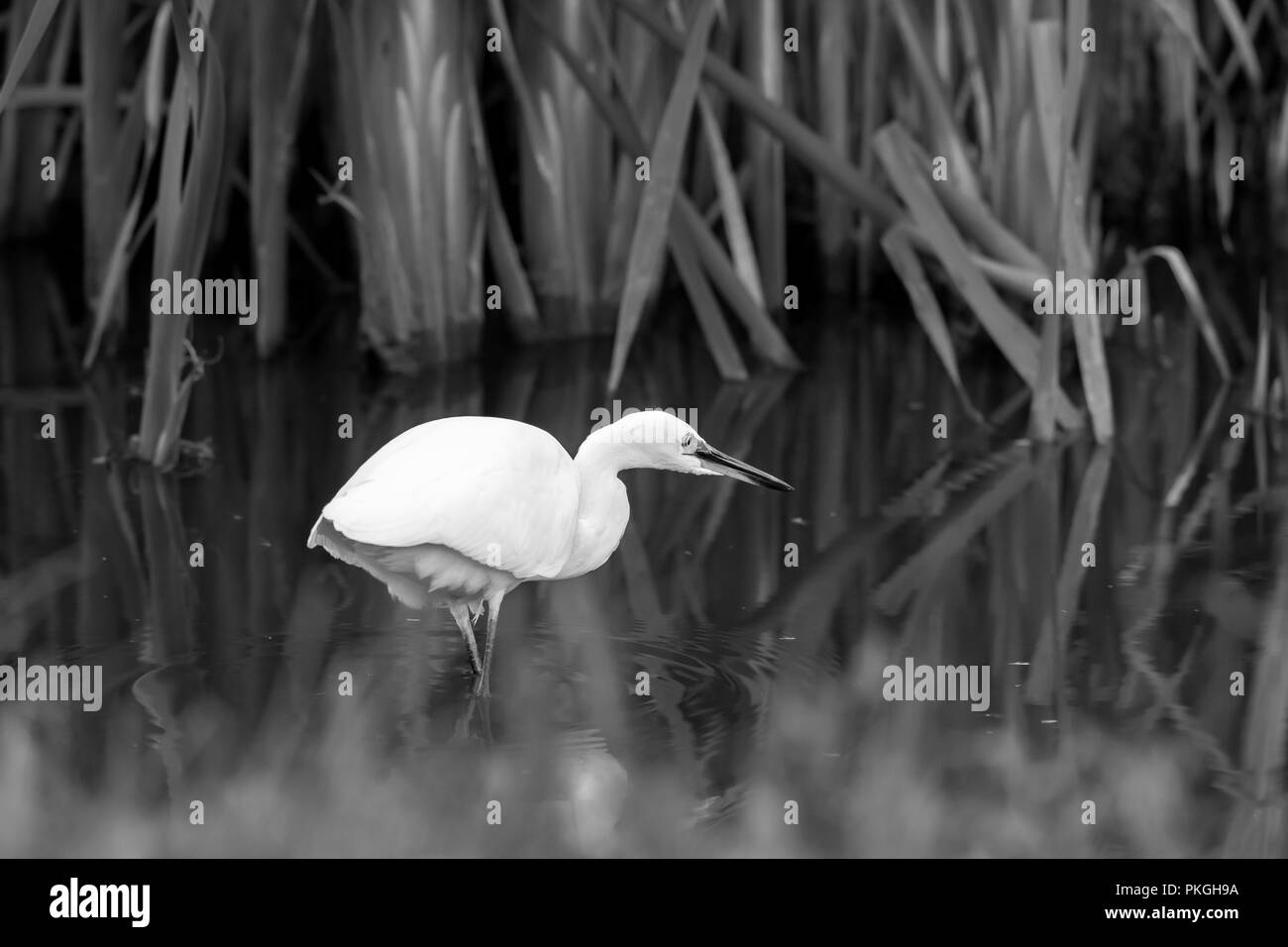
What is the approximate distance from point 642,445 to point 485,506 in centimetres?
41

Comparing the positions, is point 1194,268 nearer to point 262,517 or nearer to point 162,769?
point 262,517

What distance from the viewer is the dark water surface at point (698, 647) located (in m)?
3.22

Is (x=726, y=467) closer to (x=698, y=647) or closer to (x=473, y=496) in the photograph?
(x=698, y=647)

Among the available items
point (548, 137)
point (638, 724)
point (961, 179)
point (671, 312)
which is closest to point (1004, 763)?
point (638, 724)

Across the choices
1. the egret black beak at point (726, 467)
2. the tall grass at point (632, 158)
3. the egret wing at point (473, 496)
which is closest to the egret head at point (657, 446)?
the egret black beak at point (726, 467)

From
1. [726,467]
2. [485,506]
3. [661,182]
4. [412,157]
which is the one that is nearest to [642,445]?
[726,467]

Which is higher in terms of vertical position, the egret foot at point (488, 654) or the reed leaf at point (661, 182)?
the reed leaf at point (661, 182)

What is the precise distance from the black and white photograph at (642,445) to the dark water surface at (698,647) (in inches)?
0.5

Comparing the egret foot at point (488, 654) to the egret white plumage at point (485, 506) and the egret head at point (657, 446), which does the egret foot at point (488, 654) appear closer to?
the egret white plumage at point (485, 506)

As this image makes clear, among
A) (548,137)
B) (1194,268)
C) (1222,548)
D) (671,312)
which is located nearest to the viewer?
(1222,548)

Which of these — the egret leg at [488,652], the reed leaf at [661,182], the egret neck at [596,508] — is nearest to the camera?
the egret leg at [488,652]

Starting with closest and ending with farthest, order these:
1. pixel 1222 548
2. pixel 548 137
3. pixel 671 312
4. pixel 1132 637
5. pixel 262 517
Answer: pixel 1132 637
pixel 1222 548
pixel 262 517
pixel 548 137
pixel 671 312

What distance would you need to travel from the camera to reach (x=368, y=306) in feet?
19.7

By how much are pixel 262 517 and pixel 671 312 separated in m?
2.96
